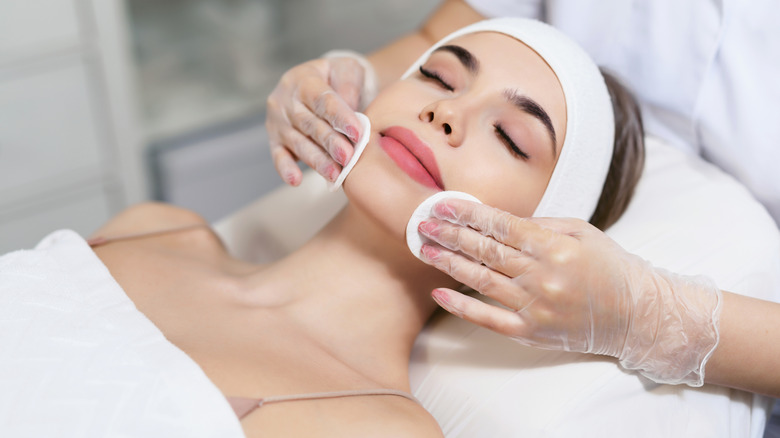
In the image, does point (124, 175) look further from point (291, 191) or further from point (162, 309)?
point (162, 309)

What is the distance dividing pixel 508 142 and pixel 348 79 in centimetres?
42

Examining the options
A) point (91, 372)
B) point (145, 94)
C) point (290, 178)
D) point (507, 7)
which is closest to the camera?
point (91, 372)

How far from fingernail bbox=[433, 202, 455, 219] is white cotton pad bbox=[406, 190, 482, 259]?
0.5 inches

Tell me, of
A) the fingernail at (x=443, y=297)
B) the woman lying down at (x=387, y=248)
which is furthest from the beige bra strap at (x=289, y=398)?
the fingernail at (x=443, y=297)

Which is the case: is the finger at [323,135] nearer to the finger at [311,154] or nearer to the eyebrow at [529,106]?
the finger at [311,154]

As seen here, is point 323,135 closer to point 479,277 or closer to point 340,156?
point 340,156

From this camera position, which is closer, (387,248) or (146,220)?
(387,248)

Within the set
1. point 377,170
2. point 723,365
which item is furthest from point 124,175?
point 723,365

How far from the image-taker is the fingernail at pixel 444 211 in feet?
3.15

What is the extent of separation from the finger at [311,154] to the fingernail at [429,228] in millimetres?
187

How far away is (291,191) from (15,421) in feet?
2.71

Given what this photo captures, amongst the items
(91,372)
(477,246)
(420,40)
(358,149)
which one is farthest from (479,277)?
(420,40)

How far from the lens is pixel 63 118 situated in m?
2.01

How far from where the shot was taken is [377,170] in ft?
3.42
